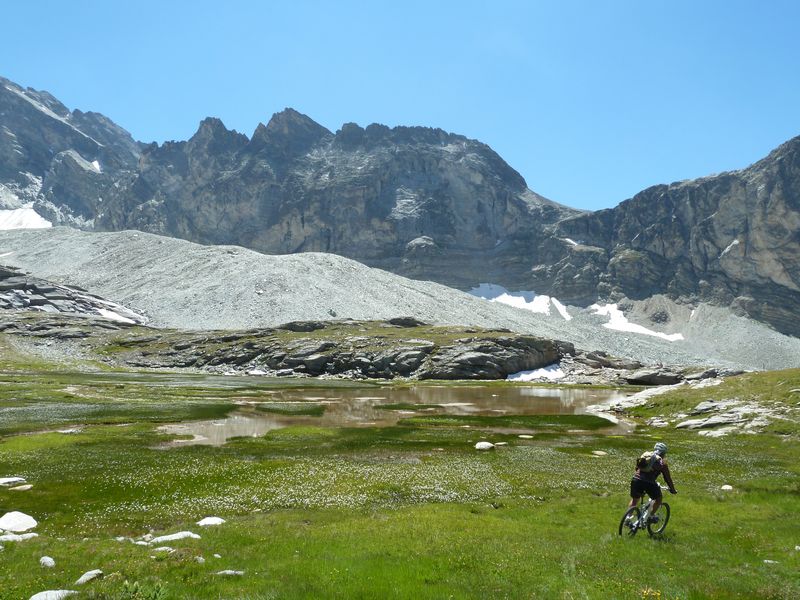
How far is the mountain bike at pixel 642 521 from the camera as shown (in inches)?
814

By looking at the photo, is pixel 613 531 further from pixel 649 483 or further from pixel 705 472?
pixel 705 472

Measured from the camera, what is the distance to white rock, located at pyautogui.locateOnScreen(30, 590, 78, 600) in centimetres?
1244

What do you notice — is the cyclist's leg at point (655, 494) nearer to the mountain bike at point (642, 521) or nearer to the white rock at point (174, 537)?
the mountain bike at point (642, 521)

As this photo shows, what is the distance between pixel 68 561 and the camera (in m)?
16.0

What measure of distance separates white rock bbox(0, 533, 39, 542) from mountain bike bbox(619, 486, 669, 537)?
2219cm

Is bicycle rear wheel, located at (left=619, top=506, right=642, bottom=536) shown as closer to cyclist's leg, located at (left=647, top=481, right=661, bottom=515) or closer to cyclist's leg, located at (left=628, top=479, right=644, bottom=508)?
cyclist's leg, located at (left=628, top=479, right=644, bottom=508)

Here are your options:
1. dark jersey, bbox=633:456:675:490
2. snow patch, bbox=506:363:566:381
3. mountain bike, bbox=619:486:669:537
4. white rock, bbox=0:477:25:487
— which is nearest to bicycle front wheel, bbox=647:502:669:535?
mountain bike, bbox=619:486:669:537

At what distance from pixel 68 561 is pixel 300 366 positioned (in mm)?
138486

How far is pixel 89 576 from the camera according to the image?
47.0 feet

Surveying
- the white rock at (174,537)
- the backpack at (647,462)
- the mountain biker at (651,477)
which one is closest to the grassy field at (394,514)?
the white rock at (174,537)

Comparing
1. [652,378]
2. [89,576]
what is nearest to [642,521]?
[89,576]

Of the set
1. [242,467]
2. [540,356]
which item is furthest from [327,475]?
[540,356]

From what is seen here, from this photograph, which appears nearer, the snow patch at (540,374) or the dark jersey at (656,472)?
the dark jersey at (656,472)

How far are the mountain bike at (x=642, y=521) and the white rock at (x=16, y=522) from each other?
23571 mm
